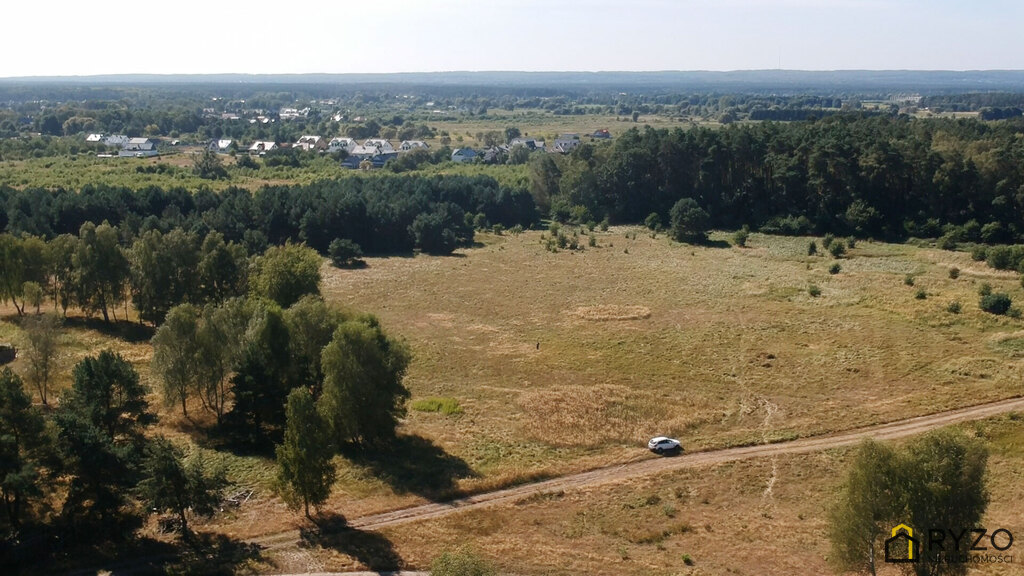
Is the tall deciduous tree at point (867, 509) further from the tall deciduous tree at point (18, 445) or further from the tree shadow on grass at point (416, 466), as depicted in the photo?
the tall deciduous tree at point (18, 445)

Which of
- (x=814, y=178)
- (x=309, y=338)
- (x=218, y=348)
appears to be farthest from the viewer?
(x=814, y=178)

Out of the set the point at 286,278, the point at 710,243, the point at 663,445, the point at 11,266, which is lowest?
the point at 663,445

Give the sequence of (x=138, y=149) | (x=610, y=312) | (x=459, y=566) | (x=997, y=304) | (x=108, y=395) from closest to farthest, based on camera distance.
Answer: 1. (x=459, y=566)
2. (x=108, y=395)
3. (x=997, y=304)
4. (x=610, y=312)
5. (x=138, y=149)

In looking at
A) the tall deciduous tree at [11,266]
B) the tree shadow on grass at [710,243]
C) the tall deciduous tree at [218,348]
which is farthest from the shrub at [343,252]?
the tree shadow on grass at [710,243]

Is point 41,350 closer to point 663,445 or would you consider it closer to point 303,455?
point 303,455

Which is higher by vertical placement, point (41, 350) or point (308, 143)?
point (308, 143)

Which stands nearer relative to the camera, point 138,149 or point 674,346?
point 674,346

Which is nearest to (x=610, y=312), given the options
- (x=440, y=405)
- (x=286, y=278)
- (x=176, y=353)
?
(x=440, y=405)
